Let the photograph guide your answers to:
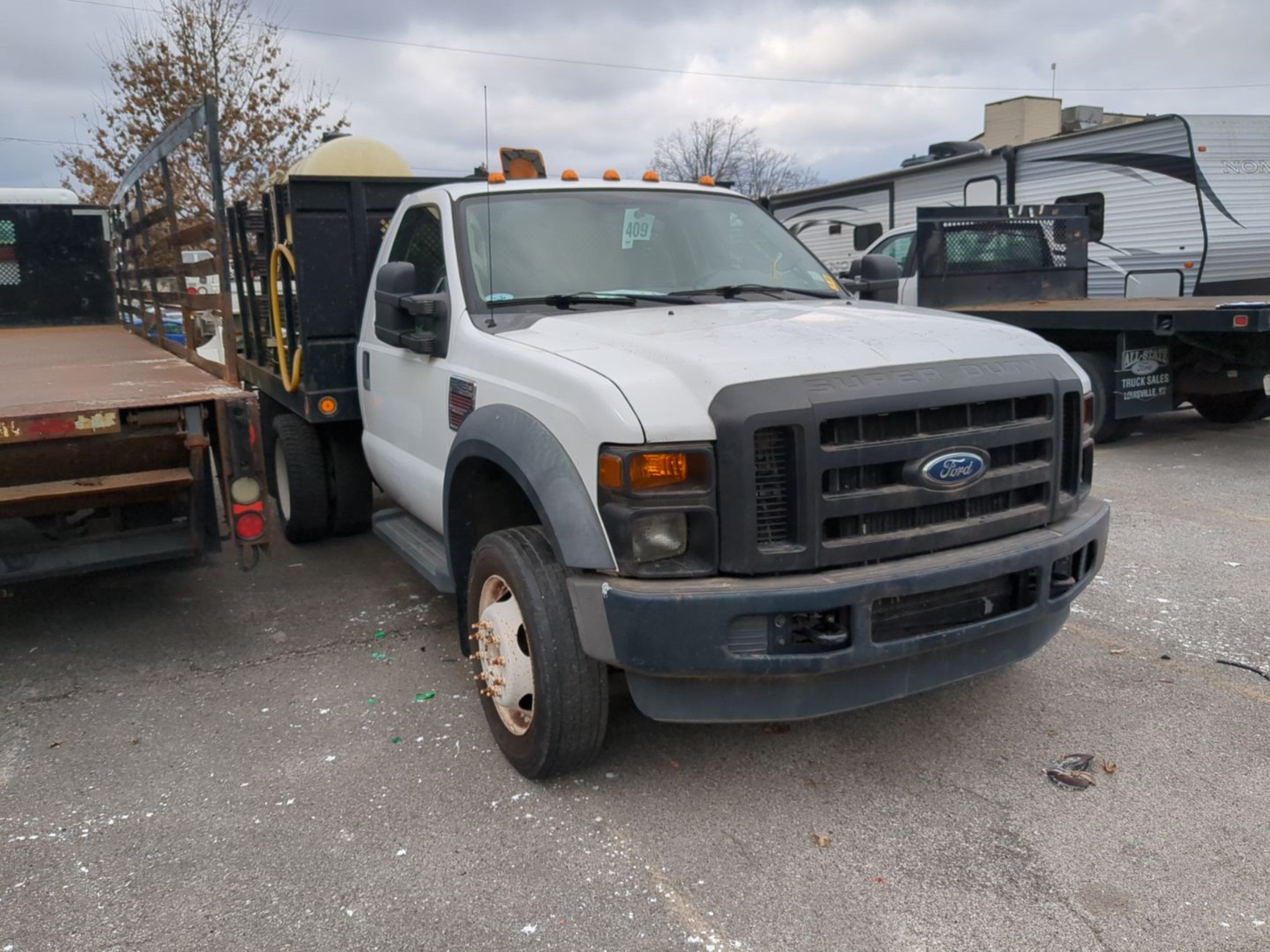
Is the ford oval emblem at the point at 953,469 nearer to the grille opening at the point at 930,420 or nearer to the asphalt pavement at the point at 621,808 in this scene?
the grille opening at the point at 930,420

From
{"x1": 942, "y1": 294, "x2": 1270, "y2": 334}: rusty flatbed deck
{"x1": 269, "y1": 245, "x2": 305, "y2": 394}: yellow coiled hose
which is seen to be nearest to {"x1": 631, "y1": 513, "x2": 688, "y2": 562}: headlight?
{"x1": 269, "y1": 245, "x2": 305, "y2": 394}: yellow coiled hose

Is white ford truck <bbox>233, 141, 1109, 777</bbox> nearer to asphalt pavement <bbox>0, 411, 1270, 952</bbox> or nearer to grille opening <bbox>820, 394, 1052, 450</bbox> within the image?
grille opening <bbox>820, 394, 1052, 450</bbox>

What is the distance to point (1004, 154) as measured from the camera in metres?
13.6

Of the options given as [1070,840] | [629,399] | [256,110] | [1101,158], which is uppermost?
[256,110]

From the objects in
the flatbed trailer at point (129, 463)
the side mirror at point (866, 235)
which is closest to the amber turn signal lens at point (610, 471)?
the flatbed trailer at point (129, 463)

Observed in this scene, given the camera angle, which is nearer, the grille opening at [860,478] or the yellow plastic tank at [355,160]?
the grille opening at [860,478]

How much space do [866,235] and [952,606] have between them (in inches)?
402

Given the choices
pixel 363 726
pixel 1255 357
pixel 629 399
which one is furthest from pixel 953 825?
pixel 1255 357

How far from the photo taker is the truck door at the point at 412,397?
4355 mm

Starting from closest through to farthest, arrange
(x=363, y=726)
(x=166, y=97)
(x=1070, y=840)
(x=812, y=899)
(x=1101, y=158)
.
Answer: (x=812, y=899) < (x=1070, y=840) < (x=363, y=726) < (x=1101, y=158) < (x=166, y=97)

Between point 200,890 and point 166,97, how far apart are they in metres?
17.7

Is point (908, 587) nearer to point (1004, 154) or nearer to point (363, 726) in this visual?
point (363, 726)

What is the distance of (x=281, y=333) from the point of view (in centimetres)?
591

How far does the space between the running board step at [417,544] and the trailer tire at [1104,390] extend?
606 centimetres
